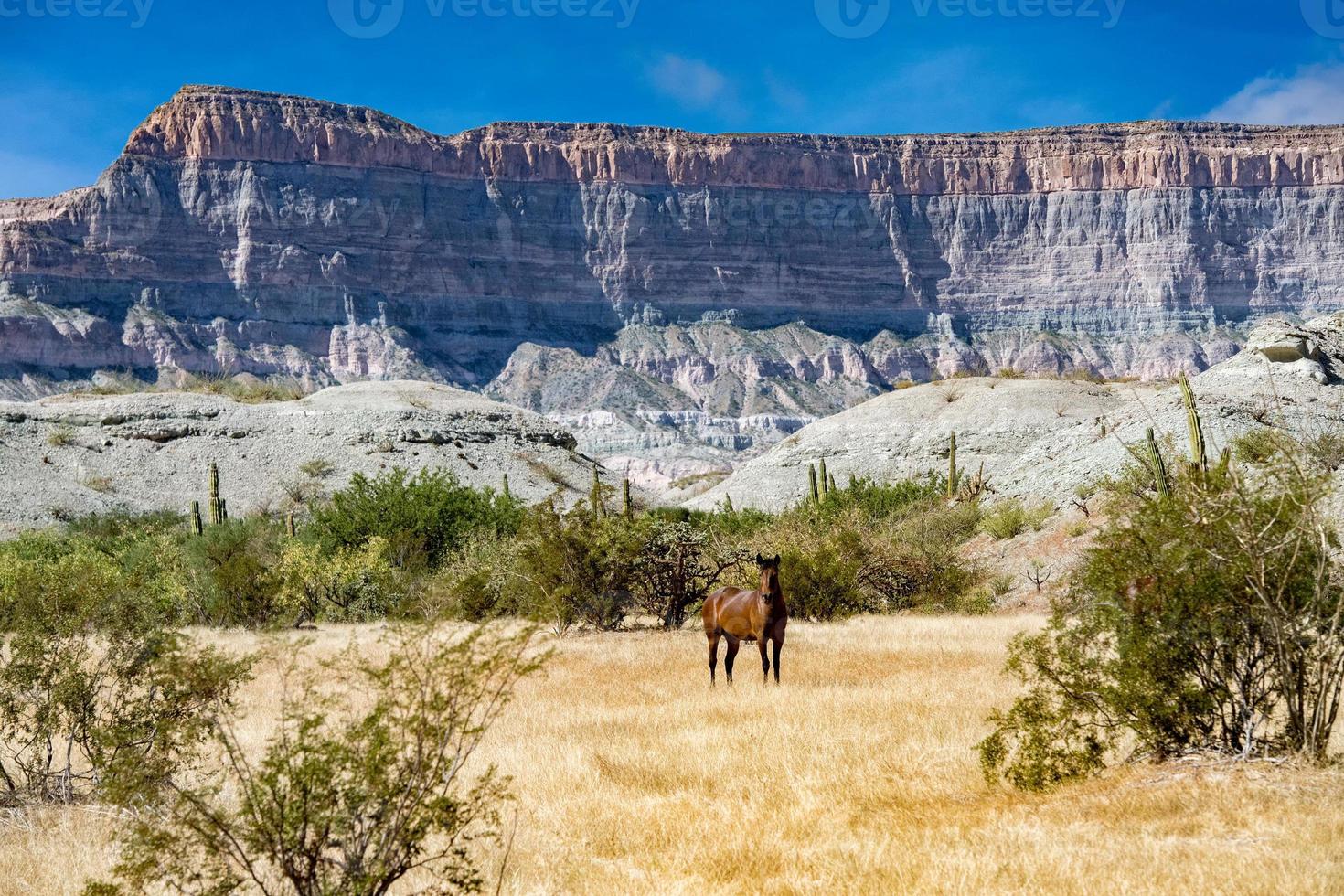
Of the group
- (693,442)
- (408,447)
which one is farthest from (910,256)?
(408,447)

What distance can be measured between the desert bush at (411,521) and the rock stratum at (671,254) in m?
102

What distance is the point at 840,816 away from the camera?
24.3 ft

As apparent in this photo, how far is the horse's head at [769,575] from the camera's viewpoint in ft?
44.5

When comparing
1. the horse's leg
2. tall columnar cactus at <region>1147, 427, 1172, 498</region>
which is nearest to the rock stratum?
tall columnar cactus at <region>1147, 427, 1172, 498</region>

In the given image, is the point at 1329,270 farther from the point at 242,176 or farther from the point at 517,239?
the point at 242,176

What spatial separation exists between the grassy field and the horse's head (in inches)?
71.5

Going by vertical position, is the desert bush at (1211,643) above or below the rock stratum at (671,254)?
below

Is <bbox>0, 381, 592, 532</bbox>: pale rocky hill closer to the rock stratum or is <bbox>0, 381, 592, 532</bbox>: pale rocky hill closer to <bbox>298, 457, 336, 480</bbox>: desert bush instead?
<bbox>298, 457, 336, 480</bbox>: desert bush

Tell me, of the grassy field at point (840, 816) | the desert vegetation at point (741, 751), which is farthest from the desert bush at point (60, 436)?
the grassy field at point (840, 816)

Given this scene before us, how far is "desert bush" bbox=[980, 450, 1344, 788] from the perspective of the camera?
7.57 m

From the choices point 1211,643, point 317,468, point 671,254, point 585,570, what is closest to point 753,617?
point 1211,643

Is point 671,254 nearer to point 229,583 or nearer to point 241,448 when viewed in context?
point 241,448

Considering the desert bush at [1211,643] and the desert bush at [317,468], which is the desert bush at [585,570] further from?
the desert bush at [317,468]

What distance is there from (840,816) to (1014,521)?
99.5ft
